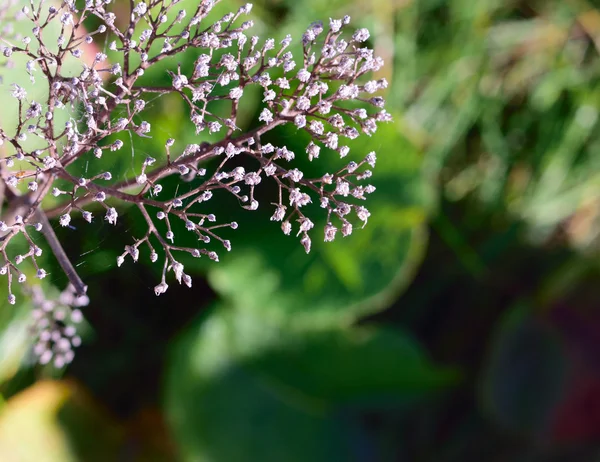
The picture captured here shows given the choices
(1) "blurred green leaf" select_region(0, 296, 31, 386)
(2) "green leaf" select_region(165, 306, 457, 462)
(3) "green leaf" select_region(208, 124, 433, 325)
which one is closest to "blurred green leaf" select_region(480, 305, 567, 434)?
(2) "green leaf" select_region(165, 306, 457, 462)

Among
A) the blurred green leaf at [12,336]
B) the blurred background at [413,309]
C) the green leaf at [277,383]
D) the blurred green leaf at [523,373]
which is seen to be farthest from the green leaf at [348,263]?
the blurred green leaf at [523,373]

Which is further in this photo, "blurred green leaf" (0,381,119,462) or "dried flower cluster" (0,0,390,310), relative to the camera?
"blurred green leaf" (0,381,119,462)

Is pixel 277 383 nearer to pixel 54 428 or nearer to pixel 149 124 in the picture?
pixel 54 428

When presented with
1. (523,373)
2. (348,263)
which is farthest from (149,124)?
(523,373)

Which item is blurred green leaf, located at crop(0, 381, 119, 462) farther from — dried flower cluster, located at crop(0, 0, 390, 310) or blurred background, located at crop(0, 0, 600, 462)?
dried flower cluster, located at crop(0, 0, 390, 310)

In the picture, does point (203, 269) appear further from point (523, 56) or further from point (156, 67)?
point (523, 56)

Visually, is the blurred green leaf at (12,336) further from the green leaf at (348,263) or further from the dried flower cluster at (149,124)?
the green leaf at (348,263)

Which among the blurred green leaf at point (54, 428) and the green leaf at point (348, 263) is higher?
the green leaf at point (348, 263)

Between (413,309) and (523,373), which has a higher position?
(413,309)
